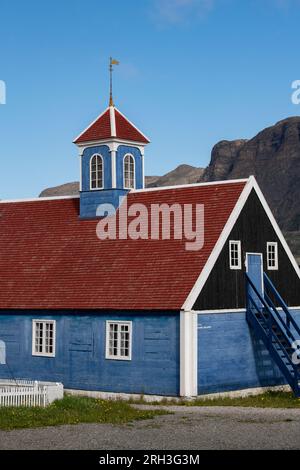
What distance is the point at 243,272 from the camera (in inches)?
1232

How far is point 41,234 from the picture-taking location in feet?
118

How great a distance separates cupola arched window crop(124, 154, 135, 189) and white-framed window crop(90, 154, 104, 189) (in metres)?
0.97

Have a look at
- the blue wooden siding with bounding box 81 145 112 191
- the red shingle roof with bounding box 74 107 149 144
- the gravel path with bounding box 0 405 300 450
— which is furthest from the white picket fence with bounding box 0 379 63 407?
the red shingle roof with bounding box 74 107 149 144

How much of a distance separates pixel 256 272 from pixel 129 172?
7.12 meters

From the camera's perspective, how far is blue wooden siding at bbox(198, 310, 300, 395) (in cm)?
2878

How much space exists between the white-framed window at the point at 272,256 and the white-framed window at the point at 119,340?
6581 millimetres

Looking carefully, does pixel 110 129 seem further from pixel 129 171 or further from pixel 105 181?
pixel 105 181

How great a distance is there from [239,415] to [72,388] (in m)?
8.61

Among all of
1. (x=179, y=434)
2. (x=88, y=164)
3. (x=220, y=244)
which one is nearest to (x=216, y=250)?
(x=220, y=244)

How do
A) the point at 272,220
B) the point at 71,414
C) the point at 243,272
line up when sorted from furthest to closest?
the point at 272,220, the point at 243,272, the point at 71,414

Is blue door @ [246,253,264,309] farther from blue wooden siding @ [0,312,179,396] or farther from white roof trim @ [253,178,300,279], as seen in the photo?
blue wooden siding @ [0,312,179,396]

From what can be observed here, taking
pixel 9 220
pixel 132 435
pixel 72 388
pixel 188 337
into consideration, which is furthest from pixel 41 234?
pixel 132 435

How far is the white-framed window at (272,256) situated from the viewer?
3297cm
